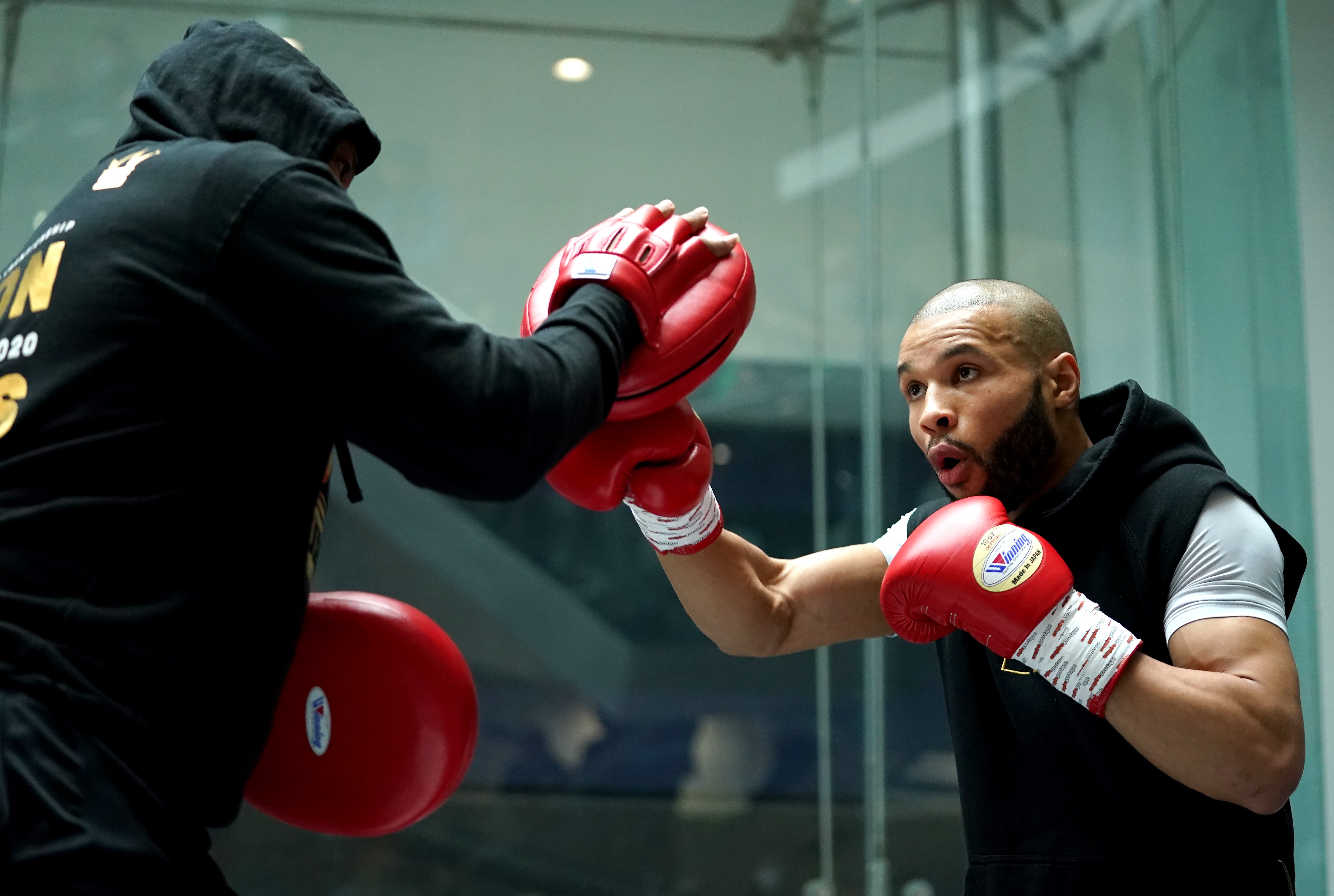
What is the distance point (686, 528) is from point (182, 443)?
0.78 meters

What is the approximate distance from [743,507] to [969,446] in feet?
7.44

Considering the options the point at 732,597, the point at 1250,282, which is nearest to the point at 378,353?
the point at 732,597

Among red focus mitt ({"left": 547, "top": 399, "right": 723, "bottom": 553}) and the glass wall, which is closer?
red focus mitt ({"left": 547, "top": 399, "right": 723, "bottom": 553})

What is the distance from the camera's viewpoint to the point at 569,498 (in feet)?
5.01

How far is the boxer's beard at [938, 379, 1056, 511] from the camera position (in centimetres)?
159

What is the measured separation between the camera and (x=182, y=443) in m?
1.03

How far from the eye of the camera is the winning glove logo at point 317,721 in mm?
A: 1372

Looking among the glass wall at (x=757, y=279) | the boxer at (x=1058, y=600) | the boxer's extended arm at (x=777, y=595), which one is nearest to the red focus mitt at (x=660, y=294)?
the boxer at (x=1058, y=600)

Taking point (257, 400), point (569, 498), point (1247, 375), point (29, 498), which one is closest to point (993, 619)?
point (569, 498)

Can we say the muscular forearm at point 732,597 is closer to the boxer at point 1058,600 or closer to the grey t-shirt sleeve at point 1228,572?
the boxer at point 1058,600

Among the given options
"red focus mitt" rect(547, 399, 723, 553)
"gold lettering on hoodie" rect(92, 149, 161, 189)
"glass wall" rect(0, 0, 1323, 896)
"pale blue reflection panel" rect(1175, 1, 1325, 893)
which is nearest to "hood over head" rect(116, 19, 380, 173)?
"gold lettering on hoodie" rect(92, 149, 161, 189)

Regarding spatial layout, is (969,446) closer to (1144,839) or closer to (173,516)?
(1144,839)

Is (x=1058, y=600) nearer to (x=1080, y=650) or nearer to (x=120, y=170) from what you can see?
(x=1080, y=650)

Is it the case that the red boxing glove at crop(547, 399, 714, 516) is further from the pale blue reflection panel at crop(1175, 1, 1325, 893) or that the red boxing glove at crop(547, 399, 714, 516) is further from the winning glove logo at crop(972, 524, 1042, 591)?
the pale blue reflection panel at crop(1175, 1, 1325, 893)
